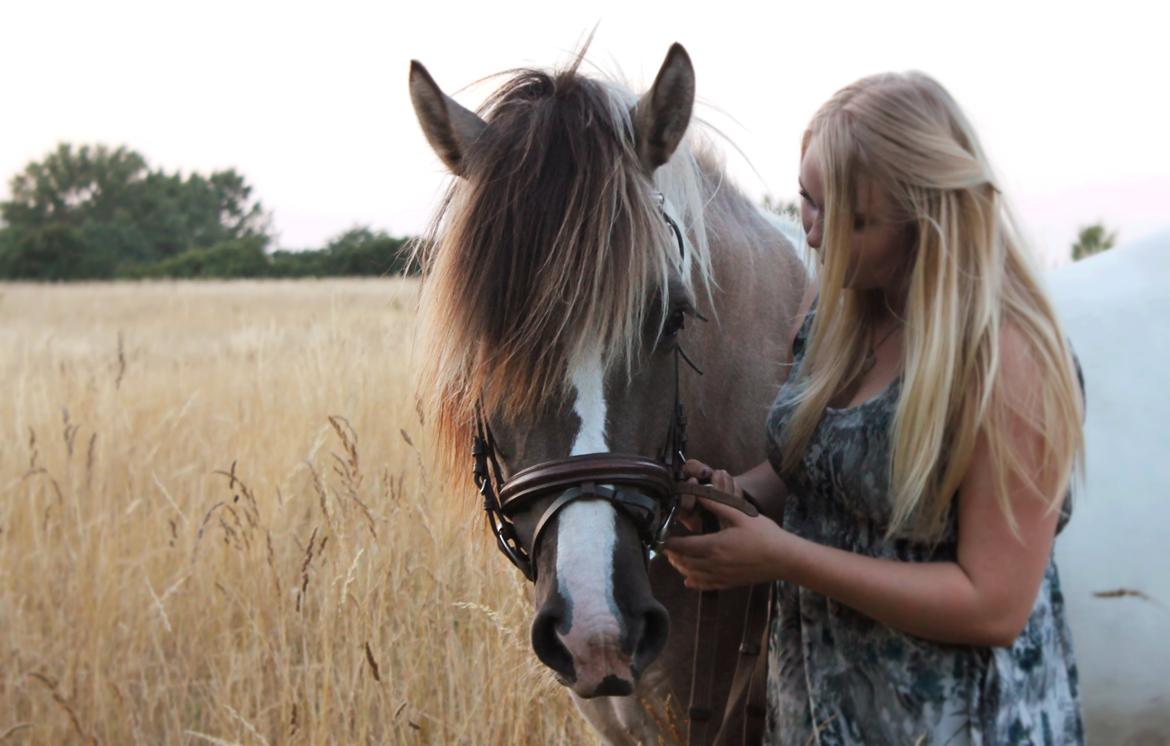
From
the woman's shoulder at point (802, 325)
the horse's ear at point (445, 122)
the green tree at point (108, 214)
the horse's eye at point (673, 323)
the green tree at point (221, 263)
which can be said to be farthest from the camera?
the green tree at point (108, 214)

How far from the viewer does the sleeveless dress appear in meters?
1.58

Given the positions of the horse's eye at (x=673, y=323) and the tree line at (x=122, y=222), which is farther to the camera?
the tree line at (x=122, y=222)

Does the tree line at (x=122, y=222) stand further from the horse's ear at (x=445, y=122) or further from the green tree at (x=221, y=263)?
the horse's ear at (x=445, y=122)

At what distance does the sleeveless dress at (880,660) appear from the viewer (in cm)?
158

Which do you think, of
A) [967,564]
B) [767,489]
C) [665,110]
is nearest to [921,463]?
[967,564]

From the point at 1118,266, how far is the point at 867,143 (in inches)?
45.4

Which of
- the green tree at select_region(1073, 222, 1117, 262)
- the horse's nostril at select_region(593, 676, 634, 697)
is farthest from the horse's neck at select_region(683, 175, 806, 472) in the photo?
the green tree at select_region(1073, 222, 1117, 262)

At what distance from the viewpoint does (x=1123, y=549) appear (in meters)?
1.94

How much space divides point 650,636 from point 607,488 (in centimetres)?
26

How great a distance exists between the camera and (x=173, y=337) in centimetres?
1303

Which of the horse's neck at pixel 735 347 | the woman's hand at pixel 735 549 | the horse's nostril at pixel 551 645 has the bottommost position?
the horse's nostril at pixel 551 645

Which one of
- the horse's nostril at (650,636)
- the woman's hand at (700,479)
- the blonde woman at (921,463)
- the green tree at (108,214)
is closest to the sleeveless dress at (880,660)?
the blonde woman at (921,463)

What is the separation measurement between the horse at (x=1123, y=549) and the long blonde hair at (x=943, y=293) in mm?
392

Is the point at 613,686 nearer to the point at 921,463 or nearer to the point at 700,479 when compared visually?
the point at 700,479
